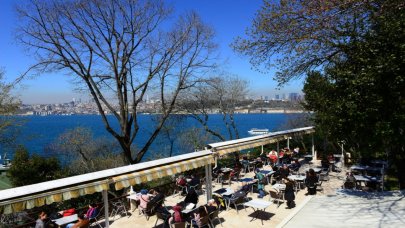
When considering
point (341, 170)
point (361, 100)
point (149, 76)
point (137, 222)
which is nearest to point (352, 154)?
point (341, 170)

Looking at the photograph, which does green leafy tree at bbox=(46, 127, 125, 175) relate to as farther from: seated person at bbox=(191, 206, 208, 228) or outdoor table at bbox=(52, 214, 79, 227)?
seated person at bbox=(191, 206, 208, 228)

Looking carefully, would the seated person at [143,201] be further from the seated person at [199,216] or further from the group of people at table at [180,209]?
the seated person at [199,216]

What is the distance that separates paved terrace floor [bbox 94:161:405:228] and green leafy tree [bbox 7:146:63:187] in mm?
11334

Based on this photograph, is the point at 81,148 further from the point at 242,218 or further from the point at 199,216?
the point at 199,216

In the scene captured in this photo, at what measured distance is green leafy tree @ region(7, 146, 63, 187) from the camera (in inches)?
798

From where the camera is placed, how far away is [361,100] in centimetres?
1120

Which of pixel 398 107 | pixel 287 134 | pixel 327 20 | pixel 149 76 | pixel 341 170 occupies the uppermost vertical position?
pixel 327 20

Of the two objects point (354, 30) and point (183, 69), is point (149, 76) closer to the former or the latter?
point (183, 69)

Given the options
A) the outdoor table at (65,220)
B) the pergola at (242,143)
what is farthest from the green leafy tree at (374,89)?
the outdoor table at (65,220)

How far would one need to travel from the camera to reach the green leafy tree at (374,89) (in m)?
10.6

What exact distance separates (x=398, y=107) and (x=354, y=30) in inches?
140

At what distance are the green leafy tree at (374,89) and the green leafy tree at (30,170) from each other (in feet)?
56.6

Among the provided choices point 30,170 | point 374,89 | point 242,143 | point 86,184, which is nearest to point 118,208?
point 86,184

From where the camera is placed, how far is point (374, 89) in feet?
36.0
